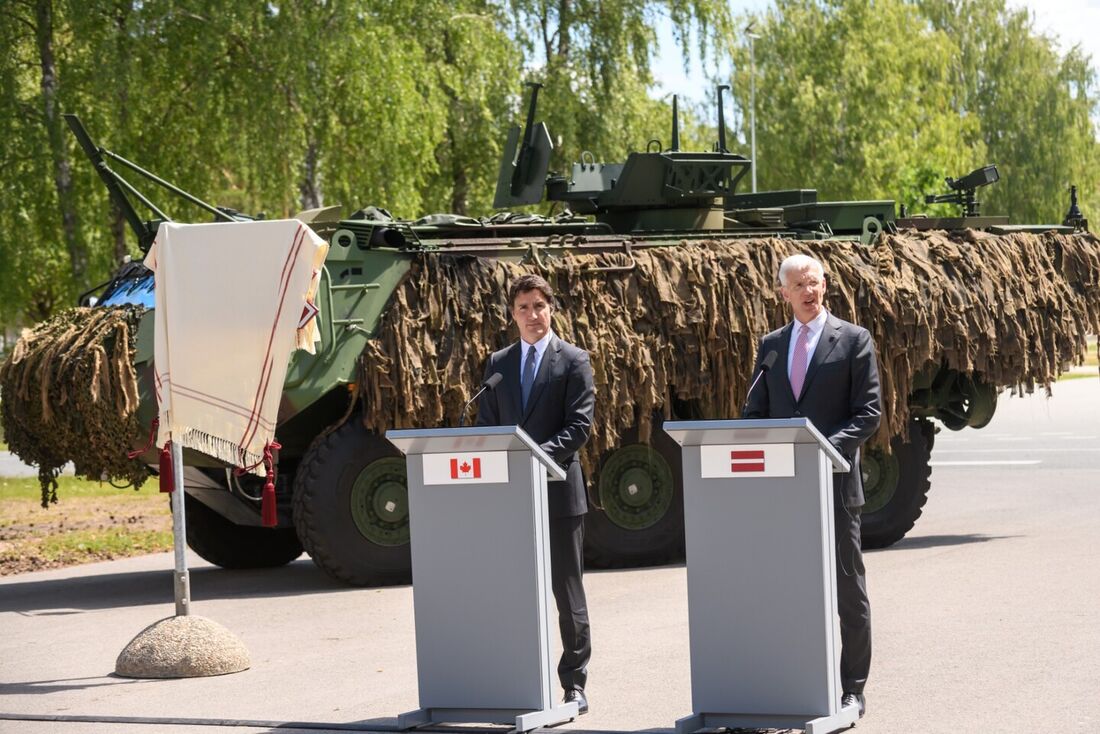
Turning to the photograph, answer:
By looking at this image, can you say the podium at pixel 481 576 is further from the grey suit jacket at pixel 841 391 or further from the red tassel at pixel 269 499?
the red tassel at pixel 269 499

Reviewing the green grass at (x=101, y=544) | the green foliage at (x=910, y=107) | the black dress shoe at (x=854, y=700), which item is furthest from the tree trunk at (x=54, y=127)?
the green foliage at (x=910, y=107)

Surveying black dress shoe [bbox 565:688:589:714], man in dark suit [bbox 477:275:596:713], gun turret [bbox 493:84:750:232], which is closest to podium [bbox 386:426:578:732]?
black dress shoe [bbox 565:688:589:714]

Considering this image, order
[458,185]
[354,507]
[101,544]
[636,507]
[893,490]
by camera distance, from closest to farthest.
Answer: [354,507]
[636,507]
[893,490]
[101,544]
[458,185]

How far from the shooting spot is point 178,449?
30.5ft

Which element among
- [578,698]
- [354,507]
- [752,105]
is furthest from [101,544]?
[752,105]

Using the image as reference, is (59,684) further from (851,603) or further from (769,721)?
(851,603)

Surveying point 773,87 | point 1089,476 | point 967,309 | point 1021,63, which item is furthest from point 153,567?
point 1021,63

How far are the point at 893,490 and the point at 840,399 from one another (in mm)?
6378

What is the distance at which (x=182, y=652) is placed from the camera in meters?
8.72

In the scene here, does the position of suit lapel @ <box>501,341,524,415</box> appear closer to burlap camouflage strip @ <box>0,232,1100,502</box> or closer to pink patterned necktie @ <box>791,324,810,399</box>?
pink patterned necktie @ <box>791,324,810,399</box>

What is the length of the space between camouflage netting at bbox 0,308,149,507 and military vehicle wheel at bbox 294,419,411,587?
3.97 feet

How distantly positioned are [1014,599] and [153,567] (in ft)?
21.6

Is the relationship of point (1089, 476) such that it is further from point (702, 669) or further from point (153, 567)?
point (702, 669)

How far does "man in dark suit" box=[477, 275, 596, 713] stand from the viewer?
23.8ft
